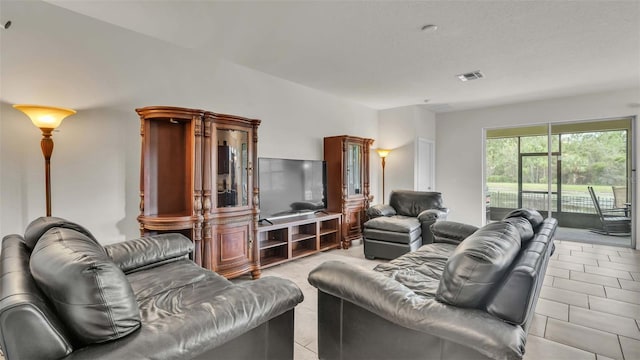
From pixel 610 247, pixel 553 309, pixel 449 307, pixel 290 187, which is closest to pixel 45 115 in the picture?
pixel 290 187

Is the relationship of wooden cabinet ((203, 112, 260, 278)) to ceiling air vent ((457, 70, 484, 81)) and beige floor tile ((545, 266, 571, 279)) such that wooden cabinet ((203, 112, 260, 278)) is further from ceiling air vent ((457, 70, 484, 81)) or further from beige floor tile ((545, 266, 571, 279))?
beige floor tile ((545, 266, 571, 279))

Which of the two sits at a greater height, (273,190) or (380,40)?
(380,40)

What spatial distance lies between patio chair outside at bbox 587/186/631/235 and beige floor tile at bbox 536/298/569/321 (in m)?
3.88

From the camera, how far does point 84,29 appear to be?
2.72m

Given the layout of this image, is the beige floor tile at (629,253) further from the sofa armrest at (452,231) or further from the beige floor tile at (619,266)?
the sofa armrest at (452,231)

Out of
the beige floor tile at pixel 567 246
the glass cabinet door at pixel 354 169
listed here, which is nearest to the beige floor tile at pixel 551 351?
the glass cabinet door at pixel 354 169

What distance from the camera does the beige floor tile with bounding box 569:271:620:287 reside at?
3.35 m

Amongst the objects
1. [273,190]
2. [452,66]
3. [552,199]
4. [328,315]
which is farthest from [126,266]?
[552,199]

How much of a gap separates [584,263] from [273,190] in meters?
4.24

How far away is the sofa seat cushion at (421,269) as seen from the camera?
2.04 m

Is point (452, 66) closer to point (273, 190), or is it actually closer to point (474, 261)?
point (273, 190)

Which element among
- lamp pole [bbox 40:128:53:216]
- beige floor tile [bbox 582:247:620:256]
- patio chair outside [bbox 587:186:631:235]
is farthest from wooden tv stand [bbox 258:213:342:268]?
patio chair outside [bbox 587:186:631:235]

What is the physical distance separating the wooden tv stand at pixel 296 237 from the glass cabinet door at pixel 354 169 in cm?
57

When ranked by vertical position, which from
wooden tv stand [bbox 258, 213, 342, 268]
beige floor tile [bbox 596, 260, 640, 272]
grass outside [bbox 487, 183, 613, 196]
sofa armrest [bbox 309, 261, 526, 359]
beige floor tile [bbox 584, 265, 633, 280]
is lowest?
beige floor tile [bbox 584, 265, 633, 280]
